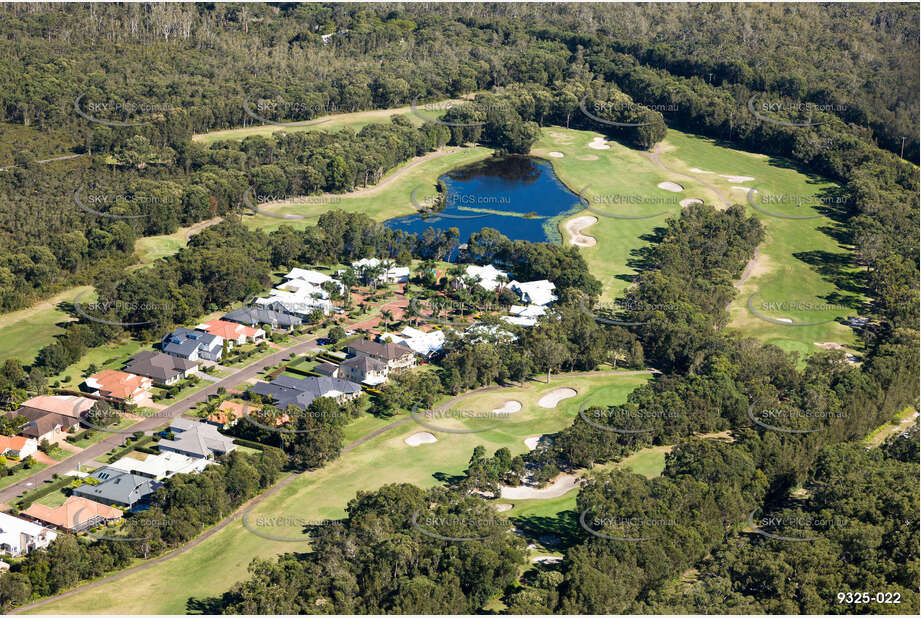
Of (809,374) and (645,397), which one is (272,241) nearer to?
(645,397)

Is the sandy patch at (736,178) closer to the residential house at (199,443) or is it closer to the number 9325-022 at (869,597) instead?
the residential house at (199,443)

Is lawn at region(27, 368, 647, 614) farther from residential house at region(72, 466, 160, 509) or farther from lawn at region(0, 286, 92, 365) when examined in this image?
lawn at region(0, 286, 92, 365)

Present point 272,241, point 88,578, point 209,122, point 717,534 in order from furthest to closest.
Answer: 1. point 209,122
2. point 272,241
3. point 717,534
4. point 88,578

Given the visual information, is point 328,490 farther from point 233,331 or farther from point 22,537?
point 233,331

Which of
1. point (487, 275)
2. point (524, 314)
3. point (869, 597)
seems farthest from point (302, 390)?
point (869, 597)

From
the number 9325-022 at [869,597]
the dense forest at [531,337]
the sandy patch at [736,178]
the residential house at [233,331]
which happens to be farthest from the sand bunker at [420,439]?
the sandy patch at [736,178]

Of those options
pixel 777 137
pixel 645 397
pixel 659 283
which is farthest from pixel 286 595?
pixel 777 137

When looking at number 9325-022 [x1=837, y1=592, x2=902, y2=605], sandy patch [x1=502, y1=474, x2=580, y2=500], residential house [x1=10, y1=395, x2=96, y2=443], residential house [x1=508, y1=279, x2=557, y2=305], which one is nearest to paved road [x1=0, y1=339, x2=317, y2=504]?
residential house [x1=10, y1=395, x2=96, y2=443]
